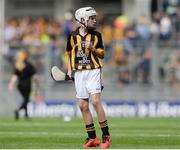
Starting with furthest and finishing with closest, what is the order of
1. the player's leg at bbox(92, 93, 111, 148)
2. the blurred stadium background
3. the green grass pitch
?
the blurred stadium background, the green grass pitch, the player's leg at bbox(92, 93, 111, 148)

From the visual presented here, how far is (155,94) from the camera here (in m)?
28.1

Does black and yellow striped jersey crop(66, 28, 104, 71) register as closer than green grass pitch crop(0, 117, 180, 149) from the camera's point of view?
Yes

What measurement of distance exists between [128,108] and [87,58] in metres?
14.6

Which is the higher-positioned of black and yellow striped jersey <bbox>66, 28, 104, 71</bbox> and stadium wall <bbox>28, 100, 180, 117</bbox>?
black and yellow striped jersey <bbox>66, 28, 104, 71</bbox>

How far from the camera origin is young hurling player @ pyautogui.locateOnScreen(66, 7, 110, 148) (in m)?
13.8

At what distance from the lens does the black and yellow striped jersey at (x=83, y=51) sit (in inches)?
546

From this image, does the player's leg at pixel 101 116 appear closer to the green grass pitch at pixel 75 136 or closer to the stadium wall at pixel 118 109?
the green grass pitch at pixel 75 136

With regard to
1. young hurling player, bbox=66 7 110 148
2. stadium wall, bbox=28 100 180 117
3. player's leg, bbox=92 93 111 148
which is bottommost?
stadium wall, bbox=28 100 180 117

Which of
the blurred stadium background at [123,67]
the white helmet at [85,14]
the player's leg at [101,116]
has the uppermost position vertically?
the white helmet at [85,14]

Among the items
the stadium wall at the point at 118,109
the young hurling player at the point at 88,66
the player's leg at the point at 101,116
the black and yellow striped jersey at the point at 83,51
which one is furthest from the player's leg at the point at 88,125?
the stadium wall at the point at 118,109

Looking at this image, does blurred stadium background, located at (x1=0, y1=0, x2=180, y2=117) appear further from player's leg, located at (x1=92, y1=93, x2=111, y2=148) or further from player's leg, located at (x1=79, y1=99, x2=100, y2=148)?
player's leg, located at (x1=92, y1=93, x2=111, y2=148)

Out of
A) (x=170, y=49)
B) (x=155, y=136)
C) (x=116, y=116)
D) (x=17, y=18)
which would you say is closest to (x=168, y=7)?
(x=170, y=49)

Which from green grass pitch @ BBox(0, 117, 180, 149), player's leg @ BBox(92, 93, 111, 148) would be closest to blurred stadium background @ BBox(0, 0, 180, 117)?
green grass pitch @ BBox(0, 117, 180, 149)

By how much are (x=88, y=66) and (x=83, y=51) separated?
283 millimetres
